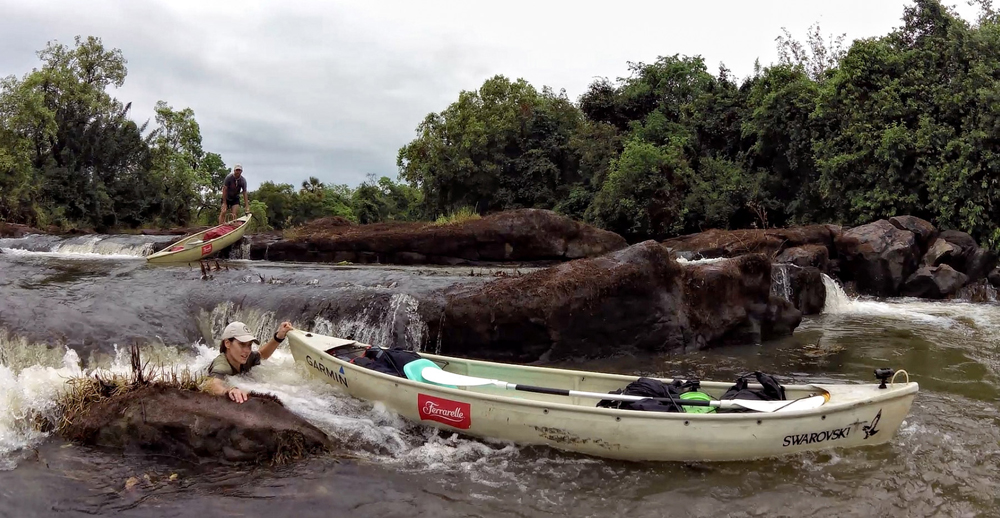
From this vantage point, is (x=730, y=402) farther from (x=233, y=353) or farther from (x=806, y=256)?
(x=806, y=256)

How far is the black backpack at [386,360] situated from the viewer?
6496mm

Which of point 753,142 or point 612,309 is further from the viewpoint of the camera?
point 753,142

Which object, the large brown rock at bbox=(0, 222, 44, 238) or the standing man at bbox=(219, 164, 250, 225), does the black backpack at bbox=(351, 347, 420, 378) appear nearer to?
the standing man at bbox=(219, 164, 250, 225)

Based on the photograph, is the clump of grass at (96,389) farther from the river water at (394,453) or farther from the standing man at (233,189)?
the standing man at (233,189)

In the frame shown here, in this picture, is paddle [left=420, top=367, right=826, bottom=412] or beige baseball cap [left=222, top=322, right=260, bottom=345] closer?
paddle [left=420, top=367, right=826, bottom=412]

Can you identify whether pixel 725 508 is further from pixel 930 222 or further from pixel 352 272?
pixel 930 222

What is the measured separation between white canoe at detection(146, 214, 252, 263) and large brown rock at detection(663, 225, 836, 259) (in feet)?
38.9

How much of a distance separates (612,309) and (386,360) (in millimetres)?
4065

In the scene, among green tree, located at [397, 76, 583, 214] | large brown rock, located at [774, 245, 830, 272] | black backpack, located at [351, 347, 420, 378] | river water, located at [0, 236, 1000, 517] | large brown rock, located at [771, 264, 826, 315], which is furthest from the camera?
green tree, located at [397, 76, 583, 214]

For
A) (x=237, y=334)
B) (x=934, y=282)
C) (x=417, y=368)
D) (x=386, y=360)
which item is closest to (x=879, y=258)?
(x=934, y=282)

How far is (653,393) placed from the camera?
18.8 feet

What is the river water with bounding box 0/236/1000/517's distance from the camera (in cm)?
459

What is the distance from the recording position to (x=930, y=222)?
59.8 feet

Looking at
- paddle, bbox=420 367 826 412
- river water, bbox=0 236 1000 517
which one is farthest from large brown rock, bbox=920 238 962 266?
paddle, bbox=420 367 826 412
